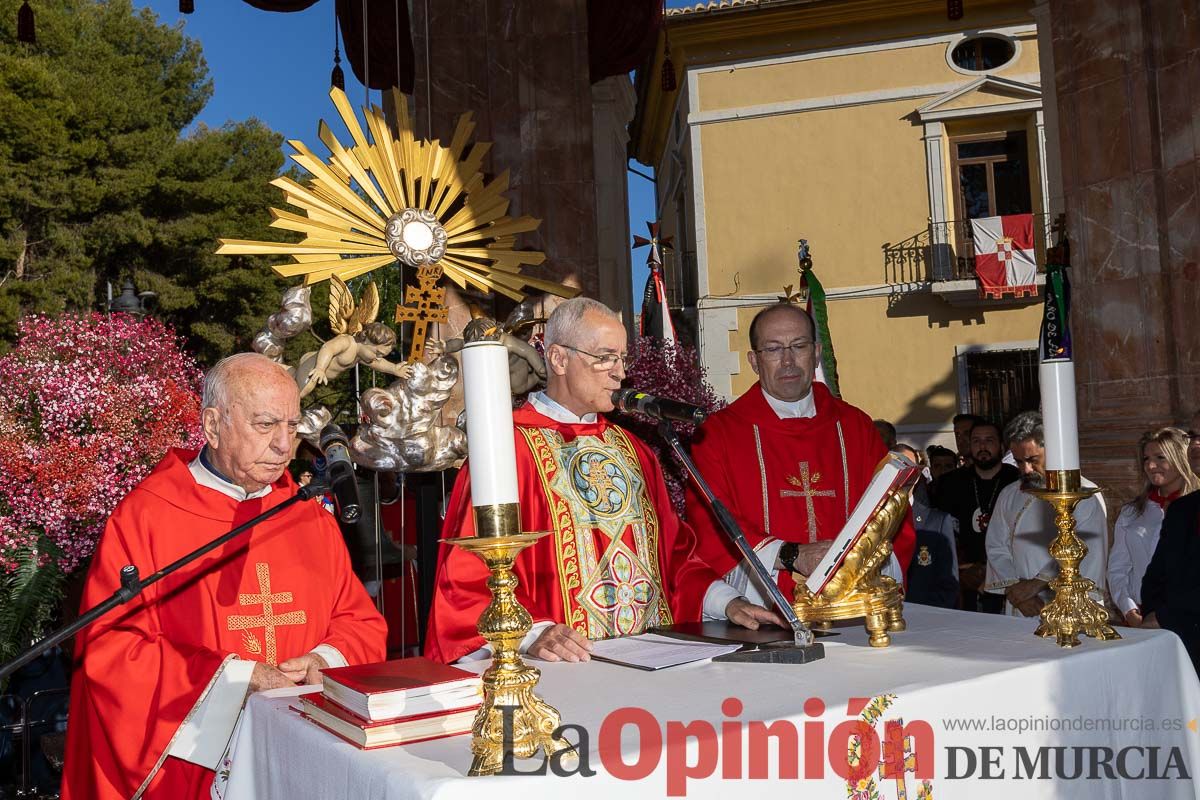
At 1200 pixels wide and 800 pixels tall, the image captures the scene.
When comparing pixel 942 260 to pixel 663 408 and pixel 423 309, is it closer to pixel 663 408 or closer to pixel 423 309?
pixel 423 309

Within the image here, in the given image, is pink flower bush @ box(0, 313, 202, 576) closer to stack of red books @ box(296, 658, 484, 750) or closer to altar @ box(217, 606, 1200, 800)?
altar @ box(217, 606, 1200, 800)

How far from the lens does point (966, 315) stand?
55.3 feet

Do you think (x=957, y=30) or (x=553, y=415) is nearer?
(x=553, y=415)

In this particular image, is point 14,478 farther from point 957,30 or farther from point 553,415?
point 957,30

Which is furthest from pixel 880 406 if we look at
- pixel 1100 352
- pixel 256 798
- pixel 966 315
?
pixel 256 798

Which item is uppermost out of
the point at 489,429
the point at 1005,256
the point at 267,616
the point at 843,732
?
the point at 1005,256

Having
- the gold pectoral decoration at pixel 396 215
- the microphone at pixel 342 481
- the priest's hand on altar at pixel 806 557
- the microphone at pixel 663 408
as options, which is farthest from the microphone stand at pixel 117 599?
the gold pectoral decoration at pixel 396 215

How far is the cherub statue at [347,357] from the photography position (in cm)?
462

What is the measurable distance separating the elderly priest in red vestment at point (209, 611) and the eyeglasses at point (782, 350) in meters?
1.41

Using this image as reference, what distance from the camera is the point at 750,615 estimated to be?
2.66 metres

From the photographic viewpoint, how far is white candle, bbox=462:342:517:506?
168cm

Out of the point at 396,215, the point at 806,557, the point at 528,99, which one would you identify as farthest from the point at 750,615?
the point at 528,99

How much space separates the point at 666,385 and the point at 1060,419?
3.47m

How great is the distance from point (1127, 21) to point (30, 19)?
535cm
